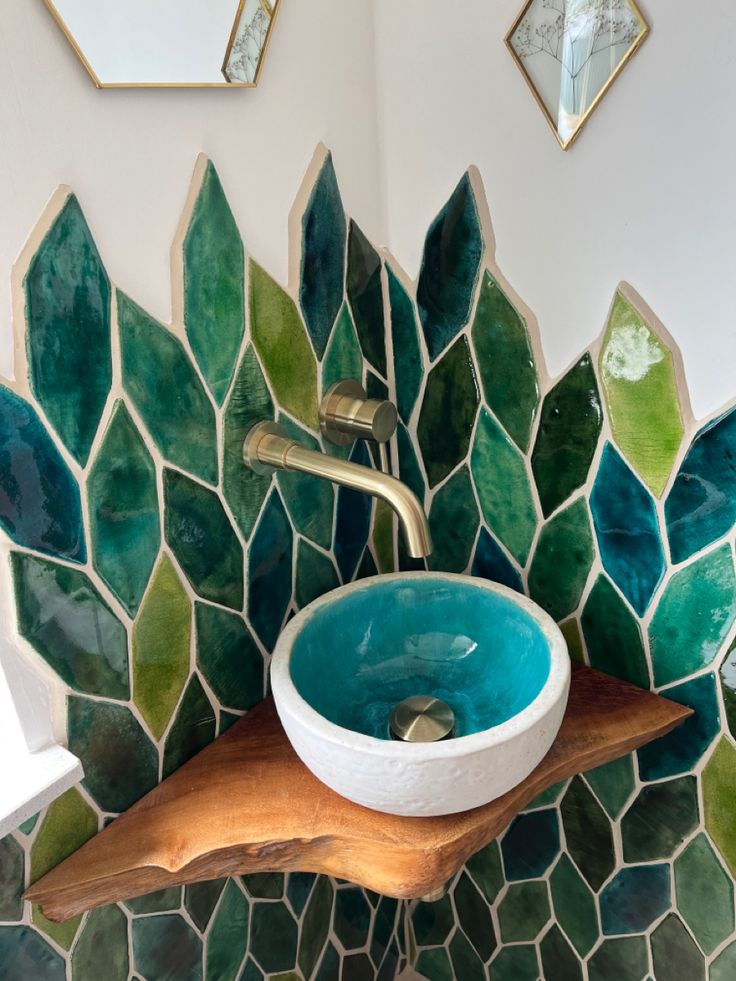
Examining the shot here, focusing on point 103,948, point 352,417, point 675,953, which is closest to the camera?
point 103,948

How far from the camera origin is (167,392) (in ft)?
2.93

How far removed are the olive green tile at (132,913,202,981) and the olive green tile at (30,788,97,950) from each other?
13cm

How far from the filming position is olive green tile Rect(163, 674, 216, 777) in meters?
1.01

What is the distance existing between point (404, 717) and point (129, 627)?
1.16 feet

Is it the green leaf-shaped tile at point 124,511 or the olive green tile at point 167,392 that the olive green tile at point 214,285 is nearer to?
the olive green tile at point 167,392

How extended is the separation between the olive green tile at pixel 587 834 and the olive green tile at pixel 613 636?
217 mm

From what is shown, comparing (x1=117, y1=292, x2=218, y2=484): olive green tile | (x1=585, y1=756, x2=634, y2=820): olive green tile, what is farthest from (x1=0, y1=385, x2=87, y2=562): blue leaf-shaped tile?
(x1=585, y1=756, x2=634, y2=820): olive green tile

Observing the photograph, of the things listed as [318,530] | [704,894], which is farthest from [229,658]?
[704,894]

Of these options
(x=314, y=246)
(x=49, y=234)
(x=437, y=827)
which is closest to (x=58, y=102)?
(x=49, y=234)

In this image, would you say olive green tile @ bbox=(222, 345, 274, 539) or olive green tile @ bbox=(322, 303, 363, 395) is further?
olive green tile @ bbox=(322, 303, 363, 395)

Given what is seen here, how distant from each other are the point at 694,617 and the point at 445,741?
0.40 meters

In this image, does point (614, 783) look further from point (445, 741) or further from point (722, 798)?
point (445, 741)

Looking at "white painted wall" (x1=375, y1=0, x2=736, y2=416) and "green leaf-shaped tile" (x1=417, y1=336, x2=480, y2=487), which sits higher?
"white painted wall" (x1=375, y1=0, x2=736, y2=416)

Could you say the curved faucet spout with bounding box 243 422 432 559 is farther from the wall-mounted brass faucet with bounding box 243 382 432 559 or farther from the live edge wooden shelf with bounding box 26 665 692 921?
the live edge wooden shelf with bounding box 26 665 692 921
